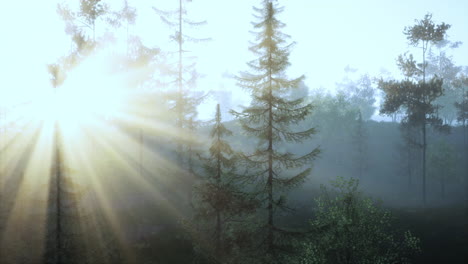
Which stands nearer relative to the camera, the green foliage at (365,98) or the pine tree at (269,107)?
the pine tree at (269,107)

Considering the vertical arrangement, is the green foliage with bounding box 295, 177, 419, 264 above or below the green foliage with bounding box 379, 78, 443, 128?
below

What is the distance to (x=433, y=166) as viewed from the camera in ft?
142

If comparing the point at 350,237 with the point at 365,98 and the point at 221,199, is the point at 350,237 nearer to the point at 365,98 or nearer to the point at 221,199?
the point at 221,199

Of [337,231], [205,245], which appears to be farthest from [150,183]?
[337,231]

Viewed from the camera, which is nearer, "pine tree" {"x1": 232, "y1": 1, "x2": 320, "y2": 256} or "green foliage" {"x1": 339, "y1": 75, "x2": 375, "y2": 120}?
"pine tree" {"x1": 232, "y1": 1, "x2": 320, "y2": 256}

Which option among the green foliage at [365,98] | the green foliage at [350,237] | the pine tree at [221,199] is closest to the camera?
the green foliage at [350,237]

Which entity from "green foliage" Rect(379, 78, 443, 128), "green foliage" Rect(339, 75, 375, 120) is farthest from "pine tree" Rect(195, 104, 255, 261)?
"green foliage" Rect(339, 75, 375, 120)

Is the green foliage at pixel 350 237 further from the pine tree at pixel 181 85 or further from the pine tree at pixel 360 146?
the pine tree at pixel 360 146

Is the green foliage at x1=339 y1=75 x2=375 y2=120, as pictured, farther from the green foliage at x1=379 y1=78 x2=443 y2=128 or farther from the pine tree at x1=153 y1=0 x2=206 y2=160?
the pine tree at x1=153 y1=0 x2=206 y2=160

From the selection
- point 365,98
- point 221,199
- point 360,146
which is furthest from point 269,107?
point 365,98

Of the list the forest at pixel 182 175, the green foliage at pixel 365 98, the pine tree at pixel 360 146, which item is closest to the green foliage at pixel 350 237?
the forest at pixel 182 175

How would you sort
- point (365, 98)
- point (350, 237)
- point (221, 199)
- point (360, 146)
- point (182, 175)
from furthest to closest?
point (365, 98) → point (360, 146) → point (182, 175) → point (221, 199) → point (350, 237)

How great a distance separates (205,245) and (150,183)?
15073 millimetres

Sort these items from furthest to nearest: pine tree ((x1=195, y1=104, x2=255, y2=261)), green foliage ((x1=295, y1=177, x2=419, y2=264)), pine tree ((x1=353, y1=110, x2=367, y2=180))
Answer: pine tree ((x1=353, y1=110, x2=367, y2=180)) → pine tree ((x1=195, y1=104, x2=255, y2=261)) → green foliage ((x1=295, y1=177, x2=419, y2=264))
